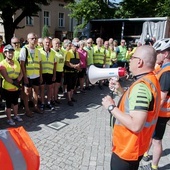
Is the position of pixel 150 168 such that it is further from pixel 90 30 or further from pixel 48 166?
pixel 90 30

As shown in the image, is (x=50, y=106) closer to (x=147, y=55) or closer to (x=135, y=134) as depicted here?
(x=135, y=134)

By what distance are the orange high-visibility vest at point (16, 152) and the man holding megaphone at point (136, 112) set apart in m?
0.82

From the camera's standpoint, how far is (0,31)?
2736cm

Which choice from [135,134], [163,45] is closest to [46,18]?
[163,45]

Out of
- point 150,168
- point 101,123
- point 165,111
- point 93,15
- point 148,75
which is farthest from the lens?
point 93,15

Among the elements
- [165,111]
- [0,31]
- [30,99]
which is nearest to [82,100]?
[30,99]

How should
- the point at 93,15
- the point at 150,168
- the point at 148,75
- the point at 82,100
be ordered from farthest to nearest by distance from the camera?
1. the point at 93,15
2. the point at 82,100
3. the point at 150,168
4. the point at 148,75

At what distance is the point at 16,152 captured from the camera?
1606mm

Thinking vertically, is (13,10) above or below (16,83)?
above

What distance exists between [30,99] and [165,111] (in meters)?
4.23

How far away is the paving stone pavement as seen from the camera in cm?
377

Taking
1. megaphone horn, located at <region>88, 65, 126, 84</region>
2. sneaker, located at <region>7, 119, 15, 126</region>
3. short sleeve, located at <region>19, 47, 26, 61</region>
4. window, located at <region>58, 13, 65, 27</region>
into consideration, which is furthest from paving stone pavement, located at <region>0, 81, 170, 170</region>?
window, located at <region>58, 13, 65, 27</region>

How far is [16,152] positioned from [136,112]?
1023 millimetres

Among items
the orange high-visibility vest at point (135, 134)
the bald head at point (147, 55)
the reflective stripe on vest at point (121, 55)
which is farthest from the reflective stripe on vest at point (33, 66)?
the reflective stripe on vest at point (121, 55)
